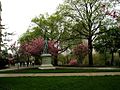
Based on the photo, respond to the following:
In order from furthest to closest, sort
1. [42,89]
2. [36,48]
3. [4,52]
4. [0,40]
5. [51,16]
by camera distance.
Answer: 1. [51,16]
2. [36,48]
3. [4,52]
4. [0,40]
5. [42,89]

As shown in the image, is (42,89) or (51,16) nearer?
(42,89)

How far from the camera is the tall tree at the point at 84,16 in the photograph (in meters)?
52.3

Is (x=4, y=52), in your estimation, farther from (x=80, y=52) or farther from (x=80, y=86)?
(x=80, y=52)

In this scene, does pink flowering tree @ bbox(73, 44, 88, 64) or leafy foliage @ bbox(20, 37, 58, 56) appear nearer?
leafy foliage @ bbox(20, 37, 58, 56)

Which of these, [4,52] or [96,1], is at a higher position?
[96,1]

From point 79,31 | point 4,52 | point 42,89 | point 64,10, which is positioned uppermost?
point 64,10

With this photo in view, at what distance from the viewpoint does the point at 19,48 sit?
66.8 metres

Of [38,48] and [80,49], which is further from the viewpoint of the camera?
[80,49]

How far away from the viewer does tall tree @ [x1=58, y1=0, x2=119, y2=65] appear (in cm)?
5234

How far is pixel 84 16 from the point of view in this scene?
53406mm

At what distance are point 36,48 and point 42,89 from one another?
48871 millimetres

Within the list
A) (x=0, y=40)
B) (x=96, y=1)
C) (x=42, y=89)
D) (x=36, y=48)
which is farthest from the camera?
(x=36, y=48)

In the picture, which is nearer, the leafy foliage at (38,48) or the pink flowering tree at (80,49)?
the leafy foliage at (38,48)

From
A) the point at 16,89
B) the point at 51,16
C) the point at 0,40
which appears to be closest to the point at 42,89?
the point at 16,89
